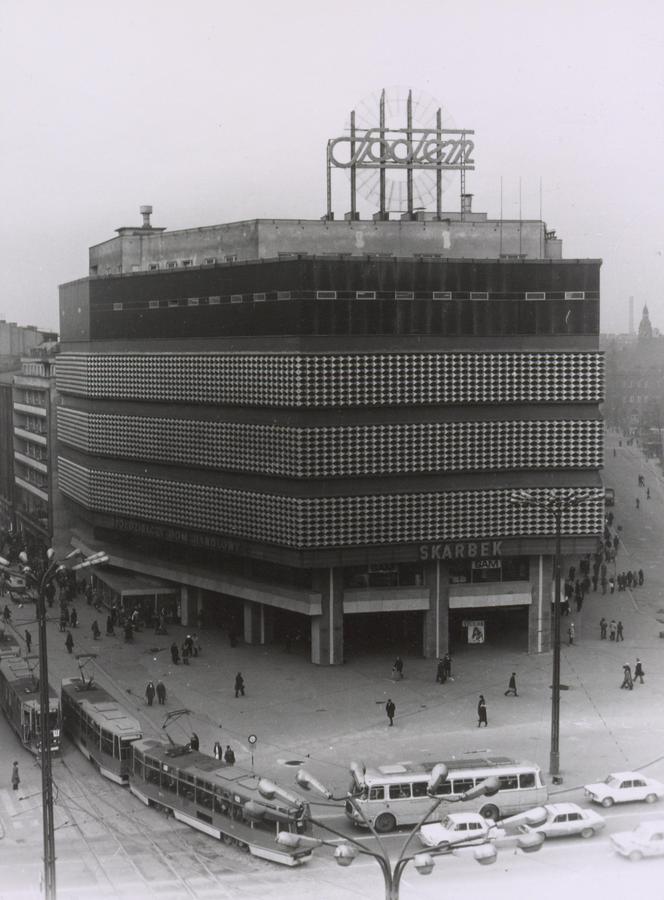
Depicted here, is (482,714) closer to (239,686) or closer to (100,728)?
(239,686)

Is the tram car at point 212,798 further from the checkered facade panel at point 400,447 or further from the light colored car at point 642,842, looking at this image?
the checkered facade panel at point 400,447

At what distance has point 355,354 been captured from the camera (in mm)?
64375

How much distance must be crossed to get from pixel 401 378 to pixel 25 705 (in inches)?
1021

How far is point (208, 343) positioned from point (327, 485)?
40.1 feet

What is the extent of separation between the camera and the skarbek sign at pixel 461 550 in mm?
65750

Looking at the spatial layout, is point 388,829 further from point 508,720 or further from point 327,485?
point 327,485

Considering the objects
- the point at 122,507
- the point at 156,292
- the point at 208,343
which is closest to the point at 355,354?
the point at 208,343

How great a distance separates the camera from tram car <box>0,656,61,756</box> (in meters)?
50.0

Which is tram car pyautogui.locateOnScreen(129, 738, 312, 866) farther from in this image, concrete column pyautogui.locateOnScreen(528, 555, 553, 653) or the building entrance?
concrete column pyautogui.locateOnScreen(528, 555, 553, 653)

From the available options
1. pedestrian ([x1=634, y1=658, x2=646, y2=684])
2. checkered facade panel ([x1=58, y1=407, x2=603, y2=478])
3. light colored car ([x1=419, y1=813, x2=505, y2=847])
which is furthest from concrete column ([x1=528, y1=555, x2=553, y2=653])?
light colored car ([x1=419, y1=813, x2=505, y2=847])

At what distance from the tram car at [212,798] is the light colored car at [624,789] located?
10.9 metres

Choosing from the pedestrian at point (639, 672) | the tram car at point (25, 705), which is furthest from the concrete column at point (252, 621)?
the pedestrian at point (639, 672)

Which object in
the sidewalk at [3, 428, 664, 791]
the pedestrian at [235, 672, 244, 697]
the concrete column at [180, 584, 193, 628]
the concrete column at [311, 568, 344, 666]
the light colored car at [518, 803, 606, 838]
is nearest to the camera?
the light colored car at [518, 803, 606, 838]

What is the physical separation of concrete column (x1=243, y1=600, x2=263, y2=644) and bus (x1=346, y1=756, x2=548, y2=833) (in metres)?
28.0
